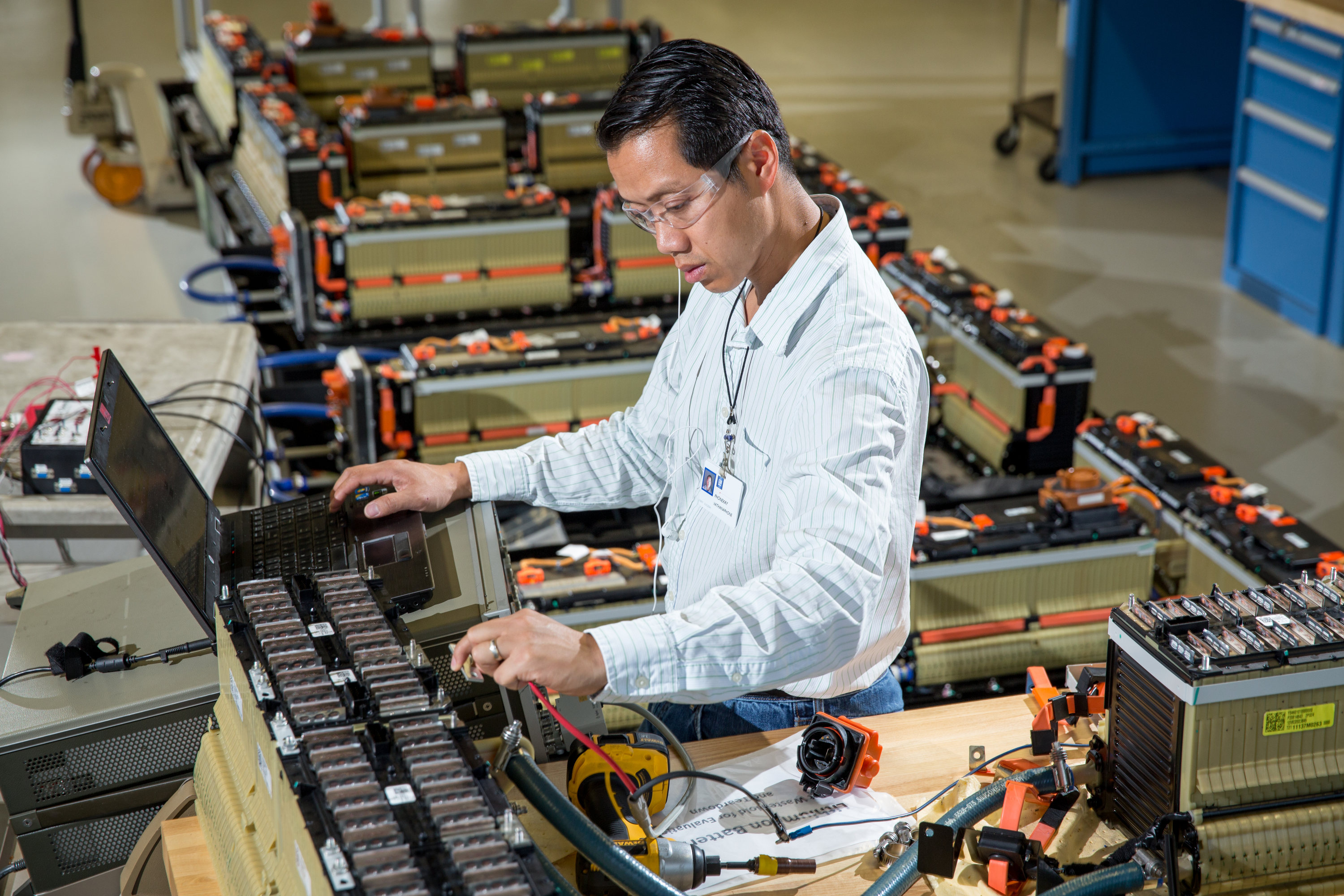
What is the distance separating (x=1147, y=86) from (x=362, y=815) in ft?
22.2

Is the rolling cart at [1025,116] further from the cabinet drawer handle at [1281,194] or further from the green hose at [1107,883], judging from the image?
the green hose at [1107,883]

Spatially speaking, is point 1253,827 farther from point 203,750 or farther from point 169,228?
point 169,228

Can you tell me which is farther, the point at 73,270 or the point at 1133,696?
the point at 73,270

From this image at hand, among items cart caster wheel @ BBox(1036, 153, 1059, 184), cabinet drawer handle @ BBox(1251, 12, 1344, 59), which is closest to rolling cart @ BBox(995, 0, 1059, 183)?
cart caster wheel @ BBox(1036, 153, 1059, 184)

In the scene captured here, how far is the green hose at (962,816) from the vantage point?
1452mm

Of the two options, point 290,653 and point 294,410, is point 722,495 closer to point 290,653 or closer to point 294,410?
point 290,653

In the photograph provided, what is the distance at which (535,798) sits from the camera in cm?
141

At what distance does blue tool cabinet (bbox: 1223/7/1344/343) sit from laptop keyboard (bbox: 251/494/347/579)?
452cm

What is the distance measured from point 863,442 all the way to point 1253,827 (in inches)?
24.4

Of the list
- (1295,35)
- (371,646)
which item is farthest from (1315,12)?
(371,646)

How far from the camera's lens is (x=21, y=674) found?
6.18 ft

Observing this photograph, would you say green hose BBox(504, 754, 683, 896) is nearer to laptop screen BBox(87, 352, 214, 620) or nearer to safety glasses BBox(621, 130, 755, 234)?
laptop screen BBox(87, 352, 214, 620)

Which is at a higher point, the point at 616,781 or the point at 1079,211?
the point at 616,781

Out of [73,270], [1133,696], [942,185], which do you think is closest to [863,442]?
[1133,696]
